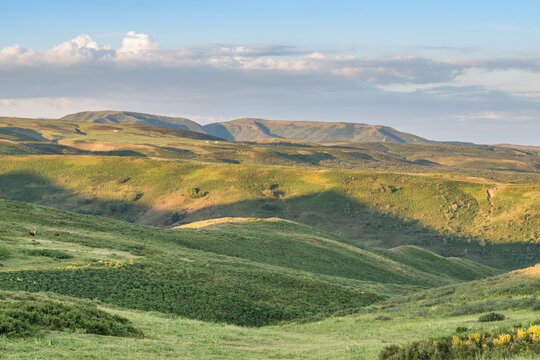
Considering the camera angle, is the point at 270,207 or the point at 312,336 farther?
the point at 270,207

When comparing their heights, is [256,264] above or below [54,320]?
below

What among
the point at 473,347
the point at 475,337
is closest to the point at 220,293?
the point at 475,337

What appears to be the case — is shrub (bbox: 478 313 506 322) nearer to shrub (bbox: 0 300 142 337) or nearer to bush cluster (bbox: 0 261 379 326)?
shrub (bbox: 0 300 142 337)

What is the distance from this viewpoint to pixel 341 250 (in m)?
81.1

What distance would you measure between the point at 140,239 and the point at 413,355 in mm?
54207

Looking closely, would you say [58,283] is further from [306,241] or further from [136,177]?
[136,177]

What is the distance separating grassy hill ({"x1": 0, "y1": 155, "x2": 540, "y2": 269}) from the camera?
5049 inches

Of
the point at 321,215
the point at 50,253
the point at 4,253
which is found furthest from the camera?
the point at 321,215

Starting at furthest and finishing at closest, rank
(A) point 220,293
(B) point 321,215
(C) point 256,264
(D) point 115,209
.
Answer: (D) point 115,209, (B) point 321,215, (C) point 256,264, (A) point 220,293

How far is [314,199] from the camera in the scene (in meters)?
149

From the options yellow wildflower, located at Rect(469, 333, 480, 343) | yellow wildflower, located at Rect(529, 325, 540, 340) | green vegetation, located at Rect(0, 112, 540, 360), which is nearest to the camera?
yellow wildflower, located at Rect(529, 325, 540, 340)

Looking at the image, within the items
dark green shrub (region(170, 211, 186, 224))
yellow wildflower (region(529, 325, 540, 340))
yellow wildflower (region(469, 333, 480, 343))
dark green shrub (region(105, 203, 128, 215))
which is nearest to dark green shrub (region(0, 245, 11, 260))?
yellow wildflower (region(469, 333, 480, 343))

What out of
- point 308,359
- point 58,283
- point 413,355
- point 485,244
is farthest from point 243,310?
point 485,244

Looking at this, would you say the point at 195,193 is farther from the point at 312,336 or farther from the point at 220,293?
the point at 312,336
